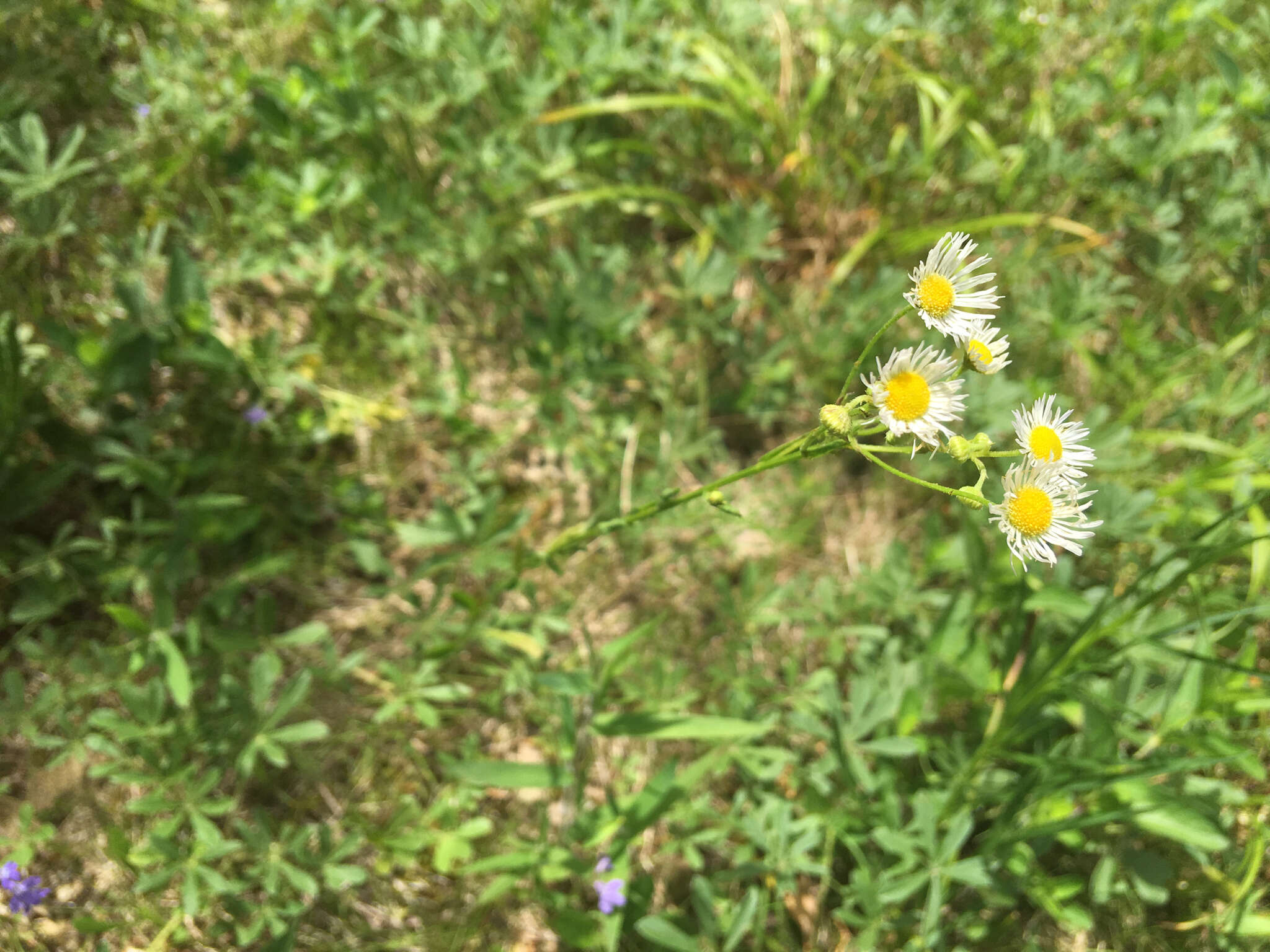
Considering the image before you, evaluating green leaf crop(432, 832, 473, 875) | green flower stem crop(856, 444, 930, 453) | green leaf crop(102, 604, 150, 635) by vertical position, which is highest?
green flower stem crop(856, 444, 930, 453)

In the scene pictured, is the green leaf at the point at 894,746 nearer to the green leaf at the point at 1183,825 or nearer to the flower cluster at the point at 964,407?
the green leaf at the point at 1183,825

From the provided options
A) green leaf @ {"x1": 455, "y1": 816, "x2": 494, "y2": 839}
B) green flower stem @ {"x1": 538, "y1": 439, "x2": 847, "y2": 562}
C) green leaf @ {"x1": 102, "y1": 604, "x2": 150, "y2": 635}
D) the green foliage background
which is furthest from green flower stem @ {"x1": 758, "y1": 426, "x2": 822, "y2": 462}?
green leaf @ {"x1": 102, "y1": 604, "x2": 150, "y2": 635}

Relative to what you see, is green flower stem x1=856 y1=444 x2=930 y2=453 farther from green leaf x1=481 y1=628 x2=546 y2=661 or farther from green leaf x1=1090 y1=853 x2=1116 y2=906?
green leaf x1=1090 y1=853 x2=1116 y2=906

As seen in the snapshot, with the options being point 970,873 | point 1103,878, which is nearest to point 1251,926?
point 1103,878

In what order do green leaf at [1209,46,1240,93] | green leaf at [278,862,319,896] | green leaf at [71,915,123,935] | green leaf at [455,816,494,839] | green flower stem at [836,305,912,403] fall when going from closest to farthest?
green flower stem at [836,305,912,403], green leaf at [71,915,123,935], green leaf at [278,862,319,896], green leaf at [455,816,494,839], green leaf at [1209,46,1240,93]

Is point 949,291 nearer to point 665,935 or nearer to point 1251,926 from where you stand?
point 665,935

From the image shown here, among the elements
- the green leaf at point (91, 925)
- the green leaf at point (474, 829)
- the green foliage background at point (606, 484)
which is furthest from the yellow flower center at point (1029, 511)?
the green leaf at point (91, 925)
